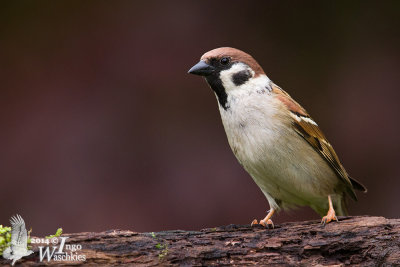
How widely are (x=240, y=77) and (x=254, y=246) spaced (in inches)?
53.8

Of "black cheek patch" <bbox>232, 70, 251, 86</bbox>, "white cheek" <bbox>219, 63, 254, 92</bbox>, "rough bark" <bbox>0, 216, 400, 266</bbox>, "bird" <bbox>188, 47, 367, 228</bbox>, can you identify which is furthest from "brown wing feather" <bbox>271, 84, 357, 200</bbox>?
"rough bark" <bbox>0, 216, 400, 266</bbox>

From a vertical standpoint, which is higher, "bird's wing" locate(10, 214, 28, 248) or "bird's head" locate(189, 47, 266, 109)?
"bird's head" locate(189, 47, 266, 109)

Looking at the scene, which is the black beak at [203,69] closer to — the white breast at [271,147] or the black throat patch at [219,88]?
the black throat patch at [219,88]

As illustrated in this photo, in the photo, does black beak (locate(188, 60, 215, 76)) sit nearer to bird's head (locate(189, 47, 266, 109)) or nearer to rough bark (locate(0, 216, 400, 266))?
bird's head (locate(189, 47, 266, 109))

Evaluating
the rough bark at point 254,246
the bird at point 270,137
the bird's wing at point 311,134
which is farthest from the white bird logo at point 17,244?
the bird's wing at point 311,134

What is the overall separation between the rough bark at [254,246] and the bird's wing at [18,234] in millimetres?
259

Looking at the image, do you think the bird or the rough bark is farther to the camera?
the bird

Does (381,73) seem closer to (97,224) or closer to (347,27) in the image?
(347,27)

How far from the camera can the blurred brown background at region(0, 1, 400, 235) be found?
225 inches

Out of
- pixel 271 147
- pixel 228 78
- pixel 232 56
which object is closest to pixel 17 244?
pixel 271 147

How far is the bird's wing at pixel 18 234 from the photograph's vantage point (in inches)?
128

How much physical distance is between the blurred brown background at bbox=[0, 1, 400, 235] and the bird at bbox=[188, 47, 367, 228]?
153 cm

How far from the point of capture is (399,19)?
639cm

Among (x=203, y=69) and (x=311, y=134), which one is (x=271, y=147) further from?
(x=203, y=69)
